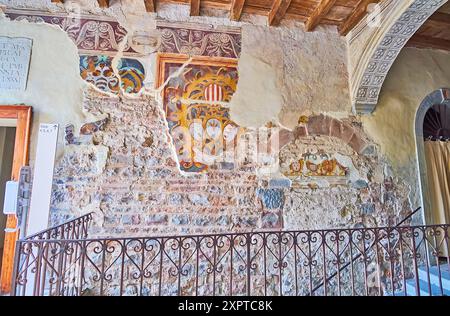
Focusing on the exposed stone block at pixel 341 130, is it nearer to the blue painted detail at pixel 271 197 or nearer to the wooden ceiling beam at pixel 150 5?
the blue painted detail at pixel 271 197

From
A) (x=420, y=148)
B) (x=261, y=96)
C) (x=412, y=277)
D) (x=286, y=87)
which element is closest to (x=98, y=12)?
(x=261, y=96)

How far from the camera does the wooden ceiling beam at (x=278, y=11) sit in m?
3.40

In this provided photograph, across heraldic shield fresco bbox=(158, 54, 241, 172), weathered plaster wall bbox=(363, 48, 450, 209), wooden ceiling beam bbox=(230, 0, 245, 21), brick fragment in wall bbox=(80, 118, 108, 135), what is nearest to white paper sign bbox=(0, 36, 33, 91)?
brick fragment in wall bbox=(80, 118, 108, 135)

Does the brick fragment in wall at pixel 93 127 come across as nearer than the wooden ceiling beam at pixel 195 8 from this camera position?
Yes

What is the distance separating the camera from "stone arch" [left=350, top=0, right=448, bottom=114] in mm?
3049

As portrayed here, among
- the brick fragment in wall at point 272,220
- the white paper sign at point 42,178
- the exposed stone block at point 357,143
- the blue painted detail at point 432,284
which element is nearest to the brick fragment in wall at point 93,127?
the white paper sign at point 42,178

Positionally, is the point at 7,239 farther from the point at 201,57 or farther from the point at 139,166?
the point at 201,57

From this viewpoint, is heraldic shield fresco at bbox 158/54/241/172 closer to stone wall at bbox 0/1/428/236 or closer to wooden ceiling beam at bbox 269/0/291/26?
stone wall at bbox 0/1/428/236

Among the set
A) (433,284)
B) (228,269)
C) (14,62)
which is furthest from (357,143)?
(14,62)

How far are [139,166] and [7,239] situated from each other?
143 cm

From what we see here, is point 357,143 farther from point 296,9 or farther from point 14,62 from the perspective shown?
point 14,62

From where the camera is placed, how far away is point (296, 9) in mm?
3623

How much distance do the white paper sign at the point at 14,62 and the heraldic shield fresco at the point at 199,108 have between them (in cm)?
141

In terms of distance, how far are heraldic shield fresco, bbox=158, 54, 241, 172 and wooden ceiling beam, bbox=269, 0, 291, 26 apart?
29.8 inches
